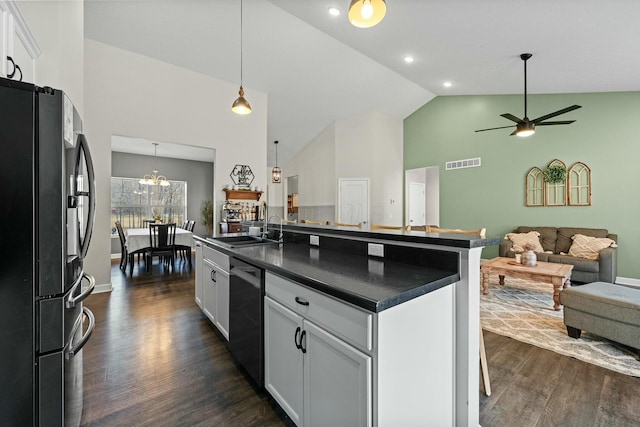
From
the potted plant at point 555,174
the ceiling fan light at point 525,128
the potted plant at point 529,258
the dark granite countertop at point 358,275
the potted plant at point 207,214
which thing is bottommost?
the potted plant at point 529,258

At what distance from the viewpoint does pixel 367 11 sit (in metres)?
1.80

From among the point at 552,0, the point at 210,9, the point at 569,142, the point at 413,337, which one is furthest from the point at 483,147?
the point at 413,337

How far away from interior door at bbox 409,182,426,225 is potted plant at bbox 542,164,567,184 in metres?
3.06

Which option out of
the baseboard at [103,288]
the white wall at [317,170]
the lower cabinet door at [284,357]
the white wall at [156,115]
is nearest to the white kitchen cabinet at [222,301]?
the lower cabinet door at [284,357]

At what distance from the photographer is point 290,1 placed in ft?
12.6

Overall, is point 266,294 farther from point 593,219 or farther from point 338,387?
point 593,219

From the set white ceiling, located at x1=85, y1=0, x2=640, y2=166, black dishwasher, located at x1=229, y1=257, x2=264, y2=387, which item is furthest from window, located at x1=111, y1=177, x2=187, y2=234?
black dishwasher, located at x1=229, y1=257, x2=264, y2=387

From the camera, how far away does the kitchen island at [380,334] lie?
3.39ft

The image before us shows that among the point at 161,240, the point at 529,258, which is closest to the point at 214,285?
the point at 161,240

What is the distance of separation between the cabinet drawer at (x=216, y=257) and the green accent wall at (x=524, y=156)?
575 centimetres

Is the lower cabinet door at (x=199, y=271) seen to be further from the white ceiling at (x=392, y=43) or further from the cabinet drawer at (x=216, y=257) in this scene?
the white ceiling at (x=392, y=43)

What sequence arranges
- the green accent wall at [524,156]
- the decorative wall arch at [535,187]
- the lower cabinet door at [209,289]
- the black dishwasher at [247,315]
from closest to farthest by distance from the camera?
1. the black dishwasher at [247,315]
2. the lower cabinet door at [209,289]
3. the green accent wall at [524,156]
4. the decorative wall arch at [535,187]

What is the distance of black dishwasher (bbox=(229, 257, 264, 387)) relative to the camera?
169cm

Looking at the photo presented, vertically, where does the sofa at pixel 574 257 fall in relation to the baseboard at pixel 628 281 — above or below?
above
